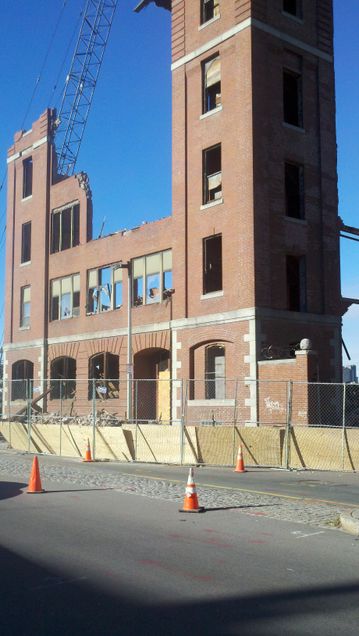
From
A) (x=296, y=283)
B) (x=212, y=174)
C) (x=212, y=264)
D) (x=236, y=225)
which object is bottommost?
(x=296, y=283)

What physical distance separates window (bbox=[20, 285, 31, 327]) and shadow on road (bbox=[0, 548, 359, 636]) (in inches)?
1300

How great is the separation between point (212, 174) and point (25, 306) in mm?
16285

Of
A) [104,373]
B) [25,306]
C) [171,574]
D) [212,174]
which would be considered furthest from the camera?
[25,306]

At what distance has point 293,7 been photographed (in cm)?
2859

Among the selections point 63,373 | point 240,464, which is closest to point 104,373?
point 63,373

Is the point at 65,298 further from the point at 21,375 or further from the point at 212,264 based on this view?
the point at 212,264


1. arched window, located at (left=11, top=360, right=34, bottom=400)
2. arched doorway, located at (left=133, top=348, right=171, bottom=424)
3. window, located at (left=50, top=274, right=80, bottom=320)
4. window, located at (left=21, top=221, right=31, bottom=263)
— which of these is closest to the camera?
arched doorway, located at (left=133, top=348, right=171, bottom=424)

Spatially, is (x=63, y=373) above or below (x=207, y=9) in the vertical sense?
below

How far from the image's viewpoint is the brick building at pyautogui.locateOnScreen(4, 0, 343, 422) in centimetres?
2541

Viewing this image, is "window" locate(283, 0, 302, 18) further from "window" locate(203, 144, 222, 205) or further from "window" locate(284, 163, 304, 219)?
"window" locate(203, 144, 222, 205)

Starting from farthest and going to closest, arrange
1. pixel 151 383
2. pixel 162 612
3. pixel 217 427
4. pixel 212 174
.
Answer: pixel 151 383, pixel 212 174, pixel 217 427, pixel 162 612

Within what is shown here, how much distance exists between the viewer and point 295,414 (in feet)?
74.4

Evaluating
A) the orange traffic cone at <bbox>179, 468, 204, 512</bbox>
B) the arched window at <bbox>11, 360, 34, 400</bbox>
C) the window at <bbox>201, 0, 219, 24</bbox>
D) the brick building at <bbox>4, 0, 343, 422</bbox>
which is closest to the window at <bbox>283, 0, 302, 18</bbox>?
the brick building at <bbox>4, 0, 343, 422</bbox>

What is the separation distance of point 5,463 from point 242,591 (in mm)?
14812
